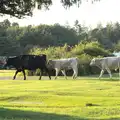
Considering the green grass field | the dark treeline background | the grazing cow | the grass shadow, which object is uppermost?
the dark treeline background

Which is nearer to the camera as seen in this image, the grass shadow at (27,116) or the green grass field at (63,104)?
the grass shadow at (27,116)

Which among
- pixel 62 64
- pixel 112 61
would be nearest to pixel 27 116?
pixel 62 64

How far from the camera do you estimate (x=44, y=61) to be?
1679 inches

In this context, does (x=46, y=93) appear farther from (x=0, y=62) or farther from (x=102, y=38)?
(x=102, y=38)

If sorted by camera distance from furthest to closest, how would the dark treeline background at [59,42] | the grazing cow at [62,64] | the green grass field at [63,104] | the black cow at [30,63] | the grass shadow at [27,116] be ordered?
the dark treeline background at [59,42] < the grazing cow at [62,64] < the black cow at [30,63] < the green grass field at [63,104] < the grass shadow at [27,116]

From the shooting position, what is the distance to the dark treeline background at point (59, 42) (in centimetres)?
5725

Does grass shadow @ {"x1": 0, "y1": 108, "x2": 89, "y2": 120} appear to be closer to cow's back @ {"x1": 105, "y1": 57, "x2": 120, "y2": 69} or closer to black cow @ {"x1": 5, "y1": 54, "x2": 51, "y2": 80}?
black cow @ {"x1": 5, "y1": 54, "x2": 51, "y2": 80}

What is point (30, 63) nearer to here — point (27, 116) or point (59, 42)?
point (27, 116)

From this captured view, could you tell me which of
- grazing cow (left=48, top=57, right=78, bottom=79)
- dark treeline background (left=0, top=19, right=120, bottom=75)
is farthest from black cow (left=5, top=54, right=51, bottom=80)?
dark treeline background (left=0, top=19, right=120, bottom=75)

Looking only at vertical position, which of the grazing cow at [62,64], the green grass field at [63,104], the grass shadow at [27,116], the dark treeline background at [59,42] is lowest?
the green grass field at [63,104]

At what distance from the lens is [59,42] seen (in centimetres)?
12700

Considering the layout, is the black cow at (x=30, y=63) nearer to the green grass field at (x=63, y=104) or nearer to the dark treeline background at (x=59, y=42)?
the dark treeline background at (x=59, y=42)

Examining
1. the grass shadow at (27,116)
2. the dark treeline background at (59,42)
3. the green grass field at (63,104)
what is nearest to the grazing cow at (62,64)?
the dark treeline background at (59,42)

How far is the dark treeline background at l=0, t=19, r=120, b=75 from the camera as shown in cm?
5725
